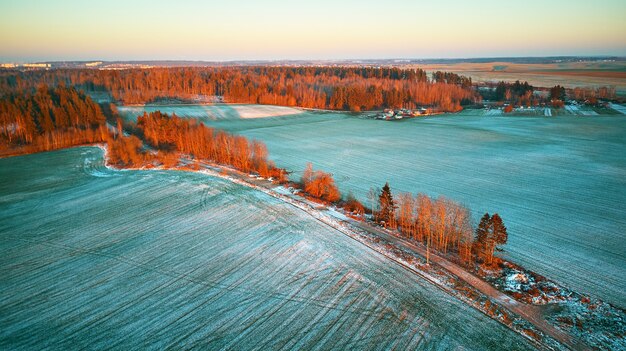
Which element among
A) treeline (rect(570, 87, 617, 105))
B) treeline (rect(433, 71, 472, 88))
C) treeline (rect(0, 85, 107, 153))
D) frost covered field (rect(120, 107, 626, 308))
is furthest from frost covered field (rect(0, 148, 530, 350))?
treeline (rect(433, 71, 472, 88))

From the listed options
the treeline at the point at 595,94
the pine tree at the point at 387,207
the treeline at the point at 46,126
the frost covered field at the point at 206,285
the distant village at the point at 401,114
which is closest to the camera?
the frost covered field at the point at 206,285

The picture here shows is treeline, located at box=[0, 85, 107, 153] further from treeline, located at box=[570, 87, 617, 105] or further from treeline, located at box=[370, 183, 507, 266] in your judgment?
treeline, located at box=[570, 87, 617, 105]

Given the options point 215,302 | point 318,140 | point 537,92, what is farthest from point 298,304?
point 537,92

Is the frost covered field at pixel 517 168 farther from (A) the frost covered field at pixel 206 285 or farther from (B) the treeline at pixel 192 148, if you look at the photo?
(A) the frost covered field at pixel 206 285

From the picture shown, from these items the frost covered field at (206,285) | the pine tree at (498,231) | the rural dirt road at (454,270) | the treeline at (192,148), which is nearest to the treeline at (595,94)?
the treeline at (192,148)

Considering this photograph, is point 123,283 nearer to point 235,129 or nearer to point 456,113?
point 235,129

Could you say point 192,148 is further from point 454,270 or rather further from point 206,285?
point 454,270

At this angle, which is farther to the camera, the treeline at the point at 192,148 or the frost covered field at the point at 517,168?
the treeline at the point at 192,148

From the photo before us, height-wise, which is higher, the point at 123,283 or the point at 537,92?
the point at 537,92
